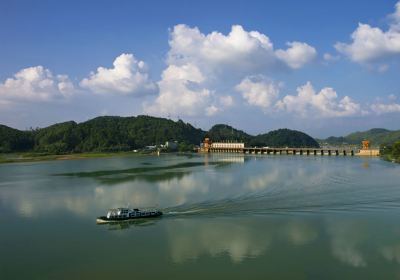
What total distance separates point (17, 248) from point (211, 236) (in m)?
10.5

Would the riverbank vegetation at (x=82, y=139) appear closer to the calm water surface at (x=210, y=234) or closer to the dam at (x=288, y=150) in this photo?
the dam at (x=288, y=150)

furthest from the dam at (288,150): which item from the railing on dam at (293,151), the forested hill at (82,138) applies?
the forested hill at (82,138)

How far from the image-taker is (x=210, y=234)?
74.2 ft

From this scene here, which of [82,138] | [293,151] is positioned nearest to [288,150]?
[293,151]

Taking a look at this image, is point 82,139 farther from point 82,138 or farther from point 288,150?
point 288,150

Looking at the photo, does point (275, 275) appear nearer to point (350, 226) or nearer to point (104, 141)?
point (350, 226)

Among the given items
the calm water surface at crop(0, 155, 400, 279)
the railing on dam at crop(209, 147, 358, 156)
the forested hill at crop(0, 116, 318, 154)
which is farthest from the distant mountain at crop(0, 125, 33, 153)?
the calm water surface at crop(0, 155, 400, 279)

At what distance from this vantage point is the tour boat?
1027 inches

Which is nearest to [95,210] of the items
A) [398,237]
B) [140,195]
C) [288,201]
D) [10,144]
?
[140,195]

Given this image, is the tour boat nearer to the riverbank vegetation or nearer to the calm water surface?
the calm water surface

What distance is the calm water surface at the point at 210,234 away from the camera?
17.5 meters

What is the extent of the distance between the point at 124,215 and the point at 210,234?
6.93m

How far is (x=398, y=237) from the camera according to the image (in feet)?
72.6

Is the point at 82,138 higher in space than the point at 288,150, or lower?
higher
